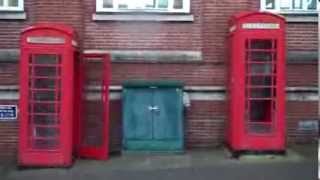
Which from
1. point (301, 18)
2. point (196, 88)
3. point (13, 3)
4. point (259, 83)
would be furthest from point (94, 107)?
point (301, 18)

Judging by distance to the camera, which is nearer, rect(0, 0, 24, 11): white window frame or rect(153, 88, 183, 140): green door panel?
rect(153, 88, 183, 140): green door panel

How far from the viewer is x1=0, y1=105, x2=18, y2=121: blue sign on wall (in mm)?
12375

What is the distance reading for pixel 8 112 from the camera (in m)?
12.4

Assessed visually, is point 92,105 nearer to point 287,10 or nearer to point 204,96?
point 204,96

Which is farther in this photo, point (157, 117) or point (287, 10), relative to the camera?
point (287, 10)

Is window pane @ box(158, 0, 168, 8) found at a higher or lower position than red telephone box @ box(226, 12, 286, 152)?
higher

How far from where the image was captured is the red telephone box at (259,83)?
1133 cm

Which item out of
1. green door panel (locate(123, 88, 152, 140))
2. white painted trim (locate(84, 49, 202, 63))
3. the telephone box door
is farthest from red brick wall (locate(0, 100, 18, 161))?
green door panel (locate(123, 88, 152, 140))

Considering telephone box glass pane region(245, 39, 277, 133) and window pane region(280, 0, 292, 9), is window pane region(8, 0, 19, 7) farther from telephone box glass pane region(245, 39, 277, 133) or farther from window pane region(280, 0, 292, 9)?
Result: window pane region(280, 0, 292, 9)

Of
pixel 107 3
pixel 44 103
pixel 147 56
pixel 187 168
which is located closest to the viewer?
pixel 187 168

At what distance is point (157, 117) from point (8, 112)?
281 cm

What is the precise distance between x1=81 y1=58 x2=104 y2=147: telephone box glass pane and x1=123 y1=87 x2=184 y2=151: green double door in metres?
0.52

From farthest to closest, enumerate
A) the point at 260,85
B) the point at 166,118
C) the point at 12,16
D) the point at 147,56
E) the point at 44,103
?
1. the point at 147,56
2. the point at 12,16
3. the point at 166,118
4. the point at 260,85
5. the point at 44,103

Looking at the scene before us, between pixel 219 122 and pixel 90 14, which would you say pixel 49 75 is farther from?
pixel 219 122
